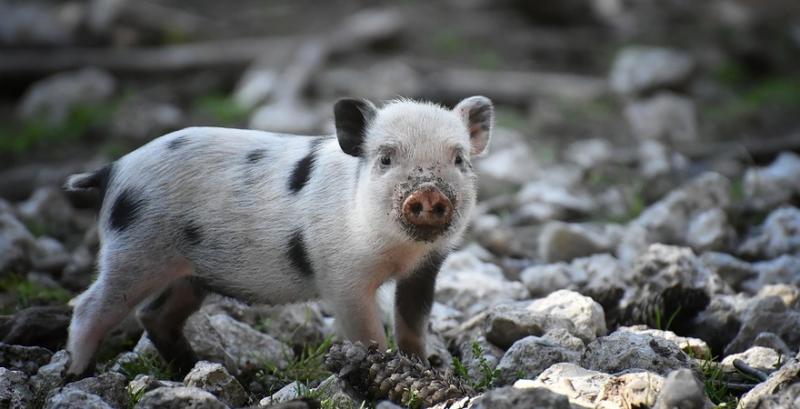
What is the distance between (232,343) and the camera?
5.18 m

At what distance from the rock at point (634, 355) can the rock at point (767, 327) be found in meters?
0.67

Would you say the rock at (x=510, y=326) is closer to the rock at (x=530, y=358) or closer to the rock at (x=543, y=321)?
the rock at (x=543, y=321)

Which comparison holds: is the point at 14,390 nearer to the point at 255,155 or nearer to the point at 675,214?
the point at 255,155

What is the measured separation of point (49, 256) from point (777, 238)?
15.7ft

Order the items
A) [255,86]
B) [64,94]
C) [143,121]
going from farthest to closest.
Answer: [255,86] → [64,94] → [143,121]

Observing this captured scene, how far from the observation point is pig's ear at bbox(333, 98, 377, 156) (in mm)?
5007

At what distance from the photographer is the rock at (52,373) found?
4562 mm

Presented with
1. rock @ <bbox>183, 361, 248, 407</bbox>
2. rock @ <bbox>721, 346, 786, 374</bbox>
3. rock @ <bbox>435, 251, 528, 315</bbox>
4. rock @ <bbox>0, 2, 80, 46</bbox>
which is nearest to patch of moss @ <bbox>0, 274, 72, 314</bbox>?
rock @ <bbox>183, 361, 248, 407</bbox>

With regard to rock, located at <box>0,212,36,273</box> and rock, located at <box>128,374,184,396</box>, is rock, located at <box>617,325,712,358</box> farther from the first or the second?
rock, located at <box>0,212,36,273</box>

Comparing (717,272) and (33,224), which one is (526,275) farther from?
(33,224)

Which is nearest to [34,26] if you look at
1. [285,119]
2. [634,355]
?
[285,119]

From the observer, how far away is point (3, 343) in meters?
4.90

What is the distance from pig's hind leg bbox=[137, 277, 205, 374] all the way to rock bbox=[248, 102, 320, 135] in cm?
520

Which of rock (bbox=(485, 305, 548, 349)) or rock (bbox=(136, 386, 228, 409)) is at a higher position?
rock (bbox=(136, 386, 228, 409))
